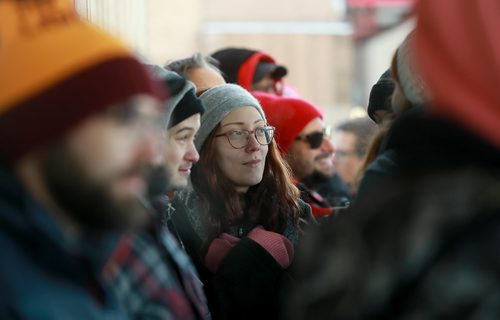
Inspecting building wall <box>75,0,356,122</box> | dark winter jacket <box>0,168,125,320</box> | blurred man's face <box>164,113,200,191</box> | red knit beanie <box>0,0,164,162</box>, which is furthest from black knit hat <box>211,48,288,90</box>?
building wall <box>75,0,356,122</box>

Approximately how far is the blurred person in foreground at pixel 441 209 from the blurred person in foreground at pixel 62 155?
1.73ft

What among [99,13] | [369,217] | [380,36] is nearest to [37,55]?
[369,217]

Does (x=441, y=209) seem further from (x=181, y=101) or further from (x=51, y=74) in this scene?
(x=181, y=101)

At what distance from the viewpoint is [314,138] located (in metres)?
5.08

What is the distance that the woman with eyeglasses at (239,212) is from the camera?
3.42m

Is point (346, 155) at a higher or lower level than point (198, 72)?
lower

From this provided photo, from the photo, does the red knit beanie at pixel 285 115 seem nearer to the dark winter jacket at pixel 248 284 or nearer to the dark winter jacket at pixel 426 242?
the dark winter jacket at pixel 248 284

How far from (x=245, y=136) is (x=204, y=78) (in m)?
0.53

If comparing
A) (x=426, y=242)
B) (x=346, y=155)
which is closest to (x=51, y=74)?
(x=426, y=242)

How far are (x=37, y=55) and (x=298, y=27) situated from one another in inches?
684

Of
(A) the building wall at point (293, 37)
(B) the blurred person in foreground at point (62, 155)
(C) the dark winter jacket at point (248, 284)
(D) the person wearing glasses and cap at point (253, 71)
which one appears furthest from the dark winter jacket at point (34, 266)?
(A) the building wall at point (293, 37)

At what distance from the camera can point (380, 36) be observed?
1434 centimetres

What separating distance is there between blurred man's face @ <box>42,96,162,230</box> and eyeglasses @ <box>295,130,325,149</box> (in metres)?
2.94

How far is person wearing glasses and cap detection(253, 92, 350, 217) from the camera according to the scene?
4.95m
